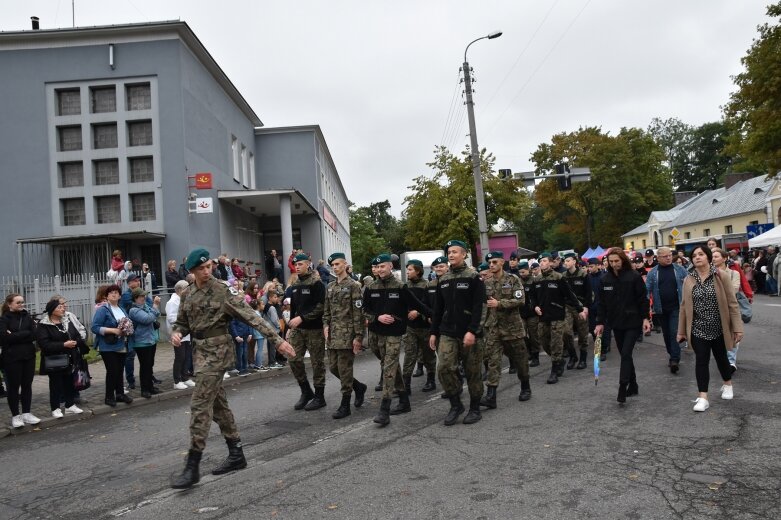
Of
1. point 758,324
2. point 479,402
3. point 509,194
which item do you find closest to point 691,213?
point 509,194

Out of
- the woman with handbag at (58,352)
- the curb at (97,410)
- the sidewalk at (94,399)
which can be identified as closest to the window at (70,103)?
the sidewalk at (94,399)

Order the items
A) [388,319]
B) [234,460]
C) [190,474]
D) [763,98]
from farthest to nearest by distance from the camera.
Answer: [763,98], [388,319], [234,460], [190,474]

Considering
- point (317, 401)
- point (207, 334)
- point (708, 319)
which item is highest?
point (207, 334)

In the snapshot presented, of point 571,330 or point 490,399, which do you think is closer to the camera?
point 490,399

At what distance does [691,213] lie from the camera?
58.7 metres

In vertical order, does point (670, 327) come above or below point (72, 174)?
below

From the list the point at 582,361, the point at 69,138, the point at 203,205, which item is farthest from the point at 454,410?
the point at 69,138

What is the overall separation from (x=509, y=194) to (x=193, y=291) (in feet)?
109

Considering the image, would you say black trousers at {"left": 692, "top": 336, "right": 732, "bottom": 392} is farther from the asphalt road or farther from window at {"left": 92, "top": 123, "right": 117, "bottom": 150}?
window at {"left": 92, "top": 123, "right": 117, "bottom": 150}

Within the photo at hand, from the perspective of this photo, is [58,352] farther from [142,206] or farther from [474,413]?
[142,206]

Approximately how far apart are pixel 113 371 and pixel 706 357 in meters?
8.02

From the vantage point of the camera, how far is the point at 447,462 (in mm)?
→ 5121

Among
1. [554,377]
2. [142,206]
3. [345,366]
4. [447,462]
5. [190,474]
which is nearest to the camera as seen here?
[190,474]

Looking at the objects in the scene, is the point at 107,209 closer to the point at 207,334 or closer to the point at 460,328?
the point at 207,334
